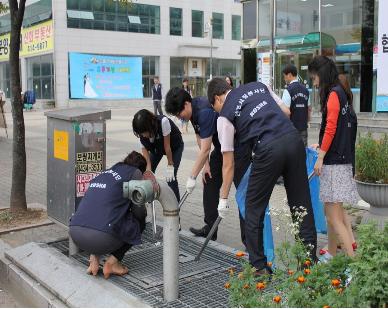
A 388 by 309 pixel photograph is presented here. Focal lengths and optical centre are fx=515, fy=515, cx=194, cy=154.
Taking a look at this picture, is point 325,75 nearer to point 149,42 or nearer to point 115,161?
point 115,161

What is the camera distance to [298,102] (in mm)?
6848

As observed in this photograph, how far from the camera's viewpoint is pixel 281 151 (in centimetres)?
360

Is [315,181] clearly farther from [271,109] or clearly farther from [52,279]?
[52,279]

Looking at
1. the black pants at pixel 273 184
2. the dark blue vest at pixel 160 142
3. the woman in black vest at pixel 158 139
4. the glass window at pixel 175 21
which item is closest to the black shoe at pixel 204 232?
the woman in black vest at pixel 158 139

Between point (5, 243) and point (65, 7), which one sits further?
point (65, 7)

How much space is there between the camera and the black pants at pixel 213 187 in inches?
201

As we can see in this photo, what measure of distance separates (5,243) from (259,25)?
14.0m

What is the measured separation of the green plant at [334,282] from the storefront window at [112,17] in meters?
33.5

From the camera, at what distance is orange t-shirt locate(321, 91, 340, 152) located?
4.11 meters

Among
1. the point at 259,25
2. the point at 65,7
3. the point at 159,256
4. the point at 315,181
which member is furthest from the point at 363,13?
the point at 65,7

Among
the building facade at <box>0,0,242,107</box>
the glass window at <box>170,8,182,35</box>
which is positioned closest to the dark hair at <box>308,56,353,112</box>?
the building facade at <box>0,0,242,107</box>

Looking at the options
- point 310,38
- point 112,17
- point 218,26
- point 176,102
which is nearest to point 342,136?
point 176,102

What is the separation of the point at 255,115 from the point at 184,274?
1.45 meters

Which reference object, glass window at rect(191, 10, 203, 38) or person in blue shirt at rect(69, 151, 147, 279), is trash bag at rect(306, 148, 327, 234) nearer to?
person in blue shirt at rect(69, 151, 147, 279)
